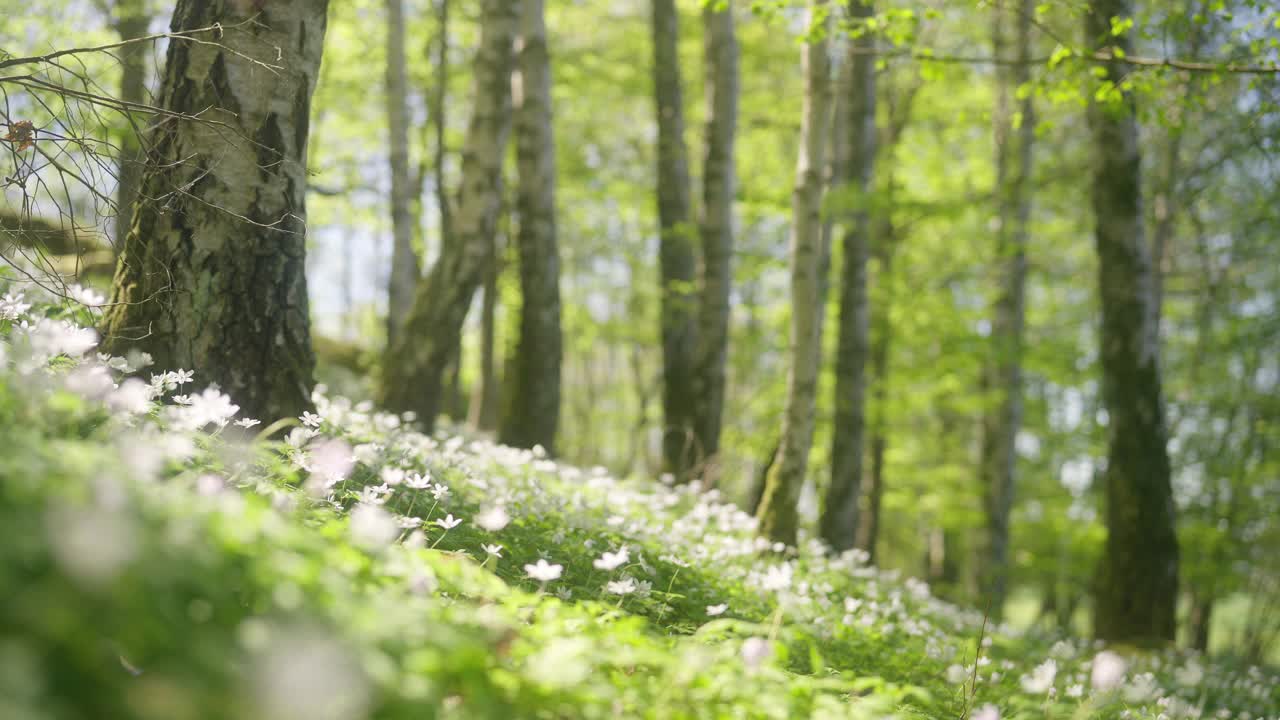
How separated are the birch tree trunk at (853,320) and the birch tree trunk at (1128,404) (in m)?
2.31

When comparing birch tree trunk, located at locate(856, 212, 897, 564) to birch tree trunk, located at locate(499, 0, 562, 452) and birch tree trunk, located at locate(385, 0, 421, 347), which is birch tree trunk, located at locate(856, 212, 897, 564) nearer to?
birch tree trunk, located at locate(499, 0, 562, 452)

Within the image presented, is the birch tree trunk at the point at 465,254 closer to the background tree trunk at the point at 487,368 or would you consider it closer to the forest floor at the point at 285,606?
the forest floor at the point at 285,606

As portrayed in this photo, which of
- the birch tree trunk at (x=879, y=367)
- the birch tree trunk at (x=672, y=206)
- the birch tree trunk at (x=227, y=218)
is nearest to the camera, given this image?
the birch tree trunk at (x=227, y=218)

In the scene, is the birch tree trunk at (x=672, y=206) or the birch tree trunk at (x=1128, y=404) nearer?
the birch tree trunk at (x=1128, y=404)

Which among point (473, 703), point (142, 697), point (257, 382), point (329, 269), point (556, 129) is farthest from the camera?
point (329, 269)

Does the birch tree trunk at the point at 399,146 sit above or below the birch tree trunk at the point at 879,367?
above

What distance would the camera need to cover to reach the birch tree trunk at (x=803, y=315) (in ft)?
21.1

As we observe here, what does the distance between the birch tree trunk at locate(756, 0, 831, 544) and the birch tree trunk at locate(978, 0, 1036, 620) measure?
576 cm

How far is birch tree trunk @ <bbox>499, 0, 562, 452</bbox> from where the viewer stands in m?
9.19

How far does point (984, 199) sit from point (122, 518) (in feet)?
38.8

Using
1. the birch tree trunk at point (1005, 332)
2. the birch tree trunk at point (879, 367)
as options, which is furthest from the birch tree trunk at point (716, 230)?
the birch tree trunk at point (879, 367)

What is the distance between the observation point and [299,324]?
14.5ft

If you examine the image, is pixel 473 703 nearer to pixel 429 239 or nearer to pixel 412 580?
pixel 412 580

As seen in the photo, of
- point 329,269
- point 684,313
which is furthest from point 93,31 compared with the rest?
point 329,269
